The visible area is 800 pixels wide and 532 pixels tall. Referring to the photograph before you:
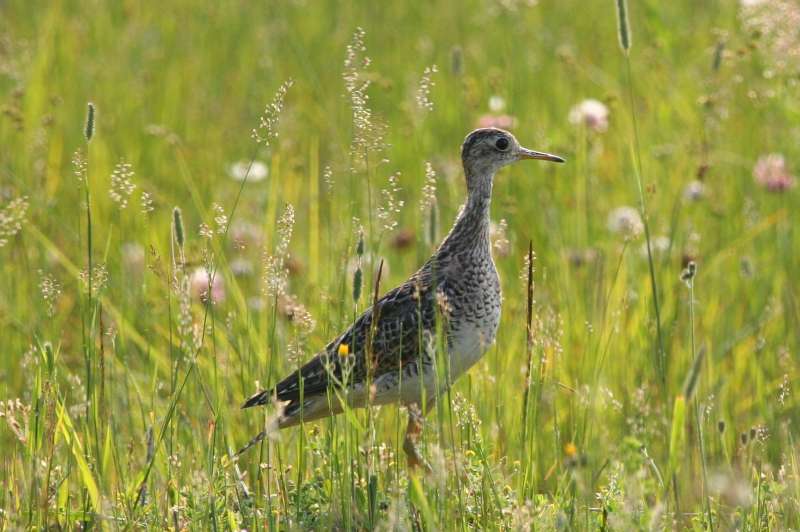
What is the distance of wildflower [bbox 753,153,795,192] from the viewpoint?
24.3ft

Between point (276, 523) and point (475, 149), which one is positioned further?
point (475, 149)

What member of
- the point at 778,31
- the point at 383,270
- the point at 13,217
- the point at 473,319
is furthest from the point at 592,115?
the point at 13,217

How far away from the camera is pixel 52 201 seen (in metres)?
7.55

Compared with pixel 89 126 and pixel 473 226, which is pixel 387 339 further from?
pixel 89 126

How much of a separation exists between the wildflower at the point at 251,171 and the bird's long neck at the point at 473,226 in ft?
9.06

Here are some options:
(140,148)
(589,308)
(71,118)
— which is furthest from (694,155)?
(71,118)

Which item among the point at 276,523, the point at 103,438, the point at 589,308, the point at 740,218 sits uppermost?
the point at 740,218

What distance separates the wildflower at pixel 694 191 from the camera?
7168 millimetres

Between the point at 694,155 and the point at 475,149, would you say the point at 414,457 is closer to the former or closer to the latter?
the point at 475,149

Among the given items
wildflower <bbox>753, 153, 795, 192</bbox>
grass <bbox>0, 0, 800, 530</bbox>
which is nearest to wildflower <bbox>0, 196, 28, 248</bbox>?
grass <bbox>0, 0, 800, 530</bbox>

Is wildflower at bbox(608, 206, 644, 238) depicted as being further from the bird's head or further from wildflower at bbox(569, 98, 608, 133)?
the bird's head

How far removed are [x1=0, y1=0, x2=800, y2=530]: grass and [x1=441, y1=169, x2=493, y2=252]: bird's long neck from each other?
35cm

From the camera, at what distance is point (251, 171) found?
845cm

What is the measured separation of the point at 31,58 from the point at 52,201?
2.34 metres
